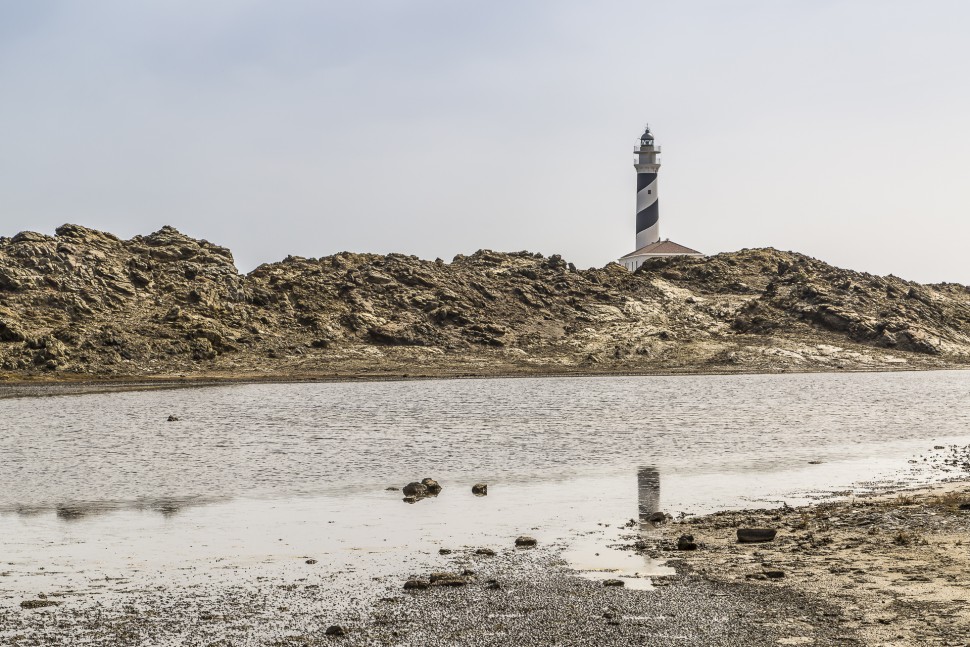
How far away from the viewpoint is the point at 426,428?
41719 mm

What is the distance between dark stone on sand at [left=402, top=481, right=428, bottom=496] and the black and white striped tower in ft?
357

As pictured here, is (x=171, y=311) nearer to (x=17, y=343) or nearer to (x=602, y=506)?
(x=17, y=343)

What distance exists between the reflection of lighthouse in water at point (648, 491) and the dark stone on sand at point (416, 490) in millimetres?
4787

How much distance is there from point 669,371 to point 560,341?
12.3 metres

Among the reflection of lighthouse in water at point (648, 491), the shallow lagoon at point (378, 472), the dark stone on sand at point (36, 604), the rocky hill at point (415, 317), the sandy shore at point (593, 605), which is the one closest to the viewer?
the sandy shore at point (593, 605)

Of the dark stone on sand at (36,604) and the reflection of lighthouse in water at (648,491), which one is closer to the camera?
the dark stone on sand at (36,604)

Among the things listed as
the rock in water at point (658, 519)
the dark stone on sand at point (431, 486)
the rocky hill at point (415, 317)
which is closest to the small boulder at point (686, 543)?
the rock in water at point (658, 519)

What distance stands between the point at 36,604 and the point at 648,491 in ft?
46.1

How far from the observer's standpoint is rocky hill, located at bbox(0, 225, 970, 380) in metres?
83.2

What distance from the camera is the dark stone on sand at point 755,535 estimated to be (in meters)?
15.9

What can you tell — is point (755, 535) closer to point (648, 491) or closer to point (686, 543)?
point (686, 543)

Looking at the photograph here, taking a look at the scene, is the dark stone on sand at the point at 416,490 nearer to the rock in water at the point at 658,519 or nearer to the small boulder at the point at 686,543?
the rock in water at the point at 658,519

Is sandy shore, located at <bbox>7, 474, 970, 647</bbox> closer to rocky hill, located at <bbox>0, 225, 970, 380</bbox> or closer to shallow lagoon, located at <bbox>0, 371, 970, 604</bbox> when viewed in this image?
shallow lagoon, located at <bbox>0, 371, 970, 604</bbox>

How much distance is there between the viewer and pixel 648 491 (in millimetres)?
23297
